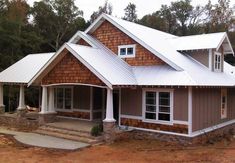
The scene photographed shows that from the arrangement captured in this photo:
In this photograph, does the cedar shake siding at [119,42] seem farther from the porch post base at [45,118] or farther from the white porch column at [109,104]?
the porch post base at [45,118]

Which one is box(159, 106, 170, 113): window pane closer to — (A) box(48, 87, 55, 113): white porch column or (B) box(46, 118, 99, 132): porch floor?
(B) box(46, 118, 99, 132): porch floor

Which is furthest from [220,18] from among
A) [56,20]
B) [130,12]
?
[56,20]

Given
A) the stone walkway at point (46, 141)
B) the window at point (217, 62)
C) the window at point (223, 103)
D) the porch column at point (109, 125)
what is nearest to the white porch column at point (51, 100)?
the stone walkway at point (46, 141)

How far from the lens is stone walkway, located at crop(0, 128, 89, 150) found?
1374 centimetres

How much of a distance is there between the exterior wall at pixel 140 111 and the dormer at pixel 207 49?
4.07 meters

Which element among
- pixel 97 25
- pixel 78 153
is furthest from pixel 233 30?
pixel 78 153

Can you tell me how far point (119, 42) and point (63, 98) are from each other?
5.41 metres

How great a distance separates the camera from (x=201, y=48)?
17594 millimetres

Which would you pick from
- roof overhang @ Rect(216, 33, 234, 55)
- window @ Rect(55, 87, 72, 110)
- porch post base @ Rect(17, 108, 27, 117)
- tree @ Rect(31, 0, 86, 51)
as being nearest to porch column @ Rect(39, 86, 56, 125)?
window @ Rect(55, 87, 72, 110)

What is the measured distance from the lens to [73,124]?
17656 millimetres

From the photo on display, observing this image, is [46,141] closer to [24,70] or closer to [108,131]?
[108,131]

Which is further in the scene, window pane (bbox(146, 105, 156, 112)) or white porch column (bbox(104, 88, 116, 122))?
window pane (bbox(146, 105, 156, 112))

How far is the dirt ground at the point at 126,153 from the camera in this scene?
12.1 meters

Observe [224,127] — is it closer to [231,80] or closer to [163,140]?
[231,80]
